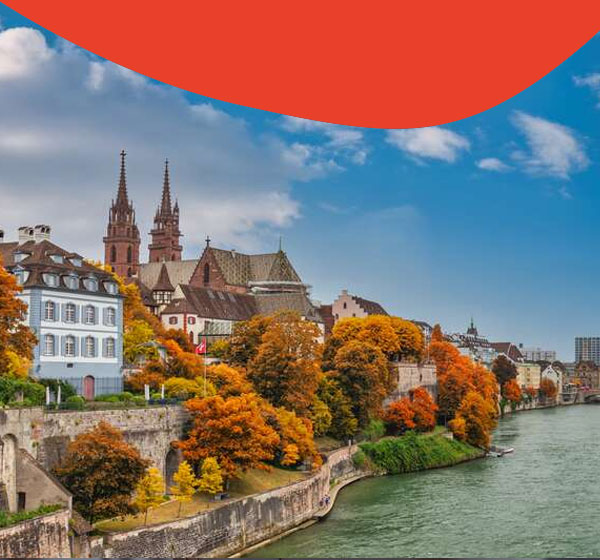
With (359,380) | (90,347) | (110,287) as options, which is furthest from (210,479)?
(359,380)

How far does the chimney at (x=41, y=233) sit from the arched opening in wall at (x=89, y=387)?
Result: 4.94m

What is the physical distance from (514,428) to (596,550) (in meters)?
38.5

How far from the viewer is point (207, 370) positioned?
32562 mm

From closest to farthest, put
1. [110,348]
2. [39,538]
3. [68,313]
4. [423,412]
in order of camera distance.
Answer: [39,538], [68,313], [110,348], [423,412]

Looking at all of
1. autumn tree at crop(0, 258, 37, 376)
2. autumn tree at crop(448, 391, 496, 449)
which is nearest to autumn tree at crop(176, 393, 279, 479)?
autumn tree at crop(0, 258, 37, 376)

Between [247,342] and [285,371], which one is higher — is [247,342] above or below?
above

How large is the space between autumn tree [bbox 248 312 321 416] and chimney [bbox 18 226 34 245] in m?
8.40

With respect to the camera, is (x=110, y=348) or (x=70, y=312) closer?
(x=70, y=312)

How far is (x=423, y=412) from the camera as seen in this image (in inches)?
1758

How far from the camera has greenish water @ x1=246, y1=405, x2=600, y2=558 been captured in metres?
22.5

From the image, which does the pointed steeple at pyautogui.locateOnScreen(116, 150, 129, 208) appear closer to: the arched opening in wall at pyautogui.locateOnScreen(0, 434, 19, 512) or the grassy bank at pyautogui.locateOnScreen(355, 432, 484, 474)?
the grassy bank at pyautogui.locateOnScreen(355, 432, 484, 474)

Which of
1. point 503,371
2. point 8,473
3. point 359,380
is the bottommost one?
point 8,473

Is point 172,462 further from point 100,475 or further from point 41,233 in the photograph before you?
point 41,233

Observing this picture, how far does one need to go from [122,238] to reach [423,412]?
47.8 meters
